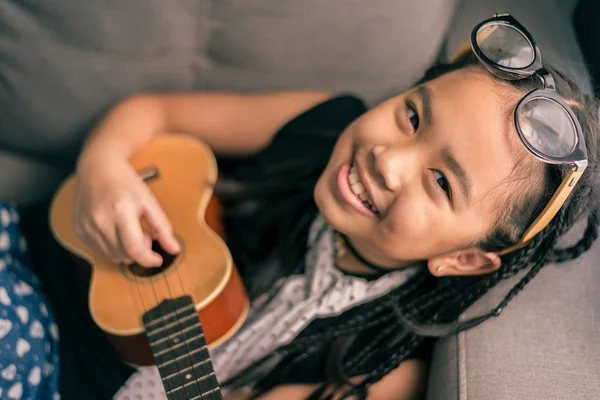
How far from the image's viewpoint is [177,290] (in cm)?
75

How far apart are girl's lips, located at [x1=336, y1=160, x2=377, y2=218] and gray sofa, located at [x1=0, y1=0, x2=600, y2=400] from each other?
231 millimetres

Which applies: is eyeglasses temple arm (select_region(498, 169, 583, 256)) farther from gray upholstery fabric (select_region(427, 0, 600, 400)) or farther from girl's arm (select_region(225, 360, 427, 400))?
girl's arm (select_region(225, 360, 427, 400))

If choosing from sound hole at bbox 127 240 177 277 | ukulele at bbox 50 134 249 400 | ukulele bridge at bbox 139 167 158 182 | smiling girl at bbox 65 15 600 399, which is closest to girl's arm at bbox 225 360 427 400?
smiling girl at bbox 65 15 600 399

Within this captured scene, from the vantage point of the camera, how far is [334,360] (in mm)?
818

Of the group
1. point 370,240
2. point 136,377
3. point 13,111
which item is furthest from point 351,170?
point 13,111

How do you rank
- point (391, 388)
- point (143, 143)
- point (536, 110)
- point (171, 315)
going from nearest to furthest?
point (536, 110), point (171, 315), point (391, 388), point (143, 143)

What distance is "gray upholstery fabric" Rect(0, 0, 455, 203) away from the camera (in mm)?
820

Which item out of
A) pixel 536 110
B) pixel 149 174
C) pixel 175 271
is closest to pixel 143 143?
pixel 149 174

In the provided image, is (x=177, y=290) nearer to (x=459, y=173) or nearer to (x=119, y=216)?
(x=119, y=216)

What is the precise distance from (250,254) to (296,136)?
0.77 feet

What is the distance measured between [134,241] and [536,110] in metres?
0.58

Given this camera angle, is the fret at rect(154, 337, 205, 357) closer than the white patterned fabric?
Yes

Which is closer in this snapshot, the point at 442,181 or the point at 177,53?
the point at 442,181

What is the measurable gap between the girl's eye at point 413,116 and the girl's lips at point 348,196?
0.12 metres
